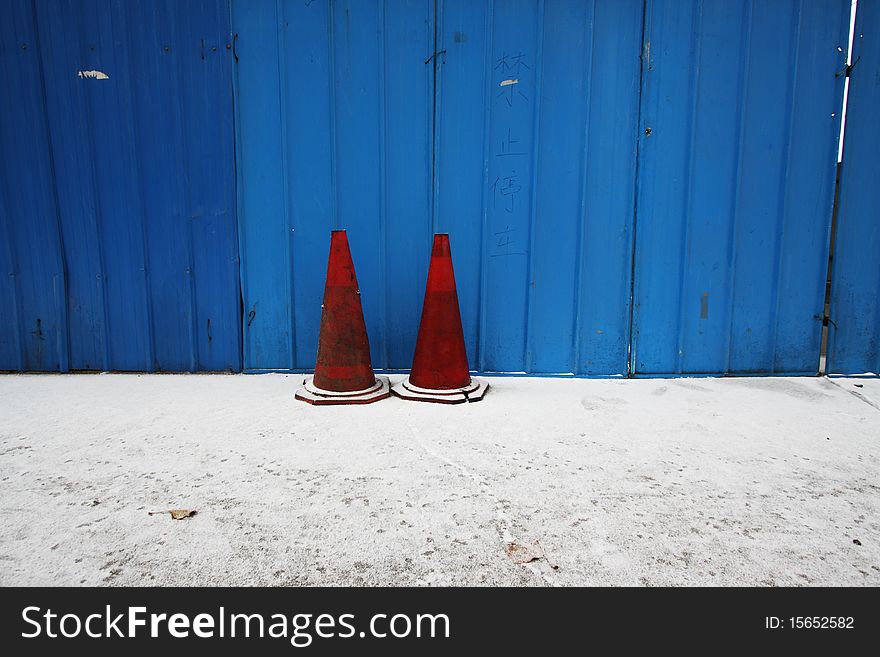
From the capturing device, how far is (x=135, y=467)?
6.41 ft

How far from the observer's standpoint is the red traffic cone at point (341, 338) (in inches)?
109

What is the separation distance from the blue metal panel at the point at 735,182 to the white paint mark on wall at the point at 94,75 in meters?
3.17

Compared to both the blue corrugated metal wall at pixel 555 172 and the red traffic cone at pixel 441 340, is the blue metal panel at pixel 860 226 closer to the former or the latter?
the blue corrugated metal wall at pixel 555 172

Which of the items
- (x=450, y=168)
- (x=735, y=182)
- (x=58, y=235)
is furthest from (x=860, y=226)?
(x=58, y=235)

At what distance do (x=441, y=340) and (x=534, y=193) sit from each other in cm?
104

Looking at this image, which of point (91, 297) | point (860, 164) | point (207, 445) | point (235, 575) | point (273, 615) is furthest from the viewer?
point (91, 297)

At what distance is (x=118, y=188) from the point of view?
124 inches

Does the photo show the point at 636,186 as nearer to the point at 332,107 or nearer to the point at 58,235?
the point at 332,107

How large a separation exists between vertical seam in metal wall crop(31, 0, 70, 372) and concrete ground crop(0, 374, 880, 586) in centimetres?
46

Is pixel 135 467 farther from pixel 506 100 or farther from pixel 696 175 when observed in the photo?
pixel 696 175

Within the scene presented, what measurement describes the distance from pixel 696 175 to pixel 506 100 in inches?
47.4

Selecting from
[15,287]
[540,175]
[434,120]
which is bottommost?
[15,287]

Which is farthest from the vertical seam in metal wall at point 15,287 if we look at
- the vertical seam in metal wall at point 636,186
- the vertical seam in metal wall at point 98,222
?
the vertical seam in metal wall at point 636,186

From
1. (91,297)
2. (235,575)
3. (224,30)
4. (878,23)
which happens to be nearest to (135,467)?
(235,575)
